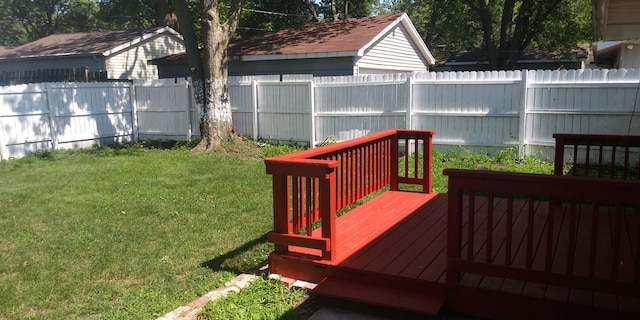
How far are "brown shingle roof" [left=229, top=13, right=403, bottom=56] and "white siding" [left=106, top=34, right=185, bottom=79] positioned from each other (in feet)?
20.3

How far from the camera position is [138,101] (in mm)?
15352

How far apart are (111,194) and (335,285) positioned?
536cm

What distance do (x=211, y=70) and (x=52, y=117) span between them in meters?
4.42

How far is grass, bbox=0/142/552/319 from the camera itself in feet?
13.7

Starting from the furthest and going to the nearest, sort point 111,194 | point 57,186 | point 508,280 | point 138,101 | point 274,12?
point 274,12, point 138,101, point 57,186, point 111,194, point 508,280

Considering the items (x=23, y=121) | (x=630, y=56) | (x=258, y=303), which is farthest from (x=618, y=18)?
(x=23, y=121)

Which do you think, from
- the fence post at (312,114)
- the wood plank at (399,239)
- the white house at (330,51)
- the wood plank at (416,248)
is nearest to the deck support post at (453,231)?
the wood plank at (416,248)

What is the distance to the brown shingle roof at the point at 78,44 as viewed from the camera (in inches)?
825

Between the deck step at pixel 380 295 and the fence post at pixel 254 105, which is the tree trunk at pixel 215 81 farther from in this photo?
the deck step at pixel 380 295

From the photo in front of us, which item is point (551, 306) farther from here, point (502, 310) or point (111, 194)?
point (111, 194)

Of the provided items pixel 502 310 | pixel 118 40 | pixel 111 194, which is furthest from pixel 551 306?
pixel 118 40

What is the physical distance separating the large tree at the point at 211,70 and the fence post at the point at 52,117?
371 centimetres

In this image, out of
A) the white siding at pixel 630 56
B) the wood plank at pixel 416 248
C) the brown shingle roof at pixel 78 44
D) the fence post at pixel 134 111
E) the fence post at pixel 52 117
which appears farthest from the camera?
the brown shingle roof at pixel 78 44

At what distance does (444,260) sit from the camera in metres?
4.16
